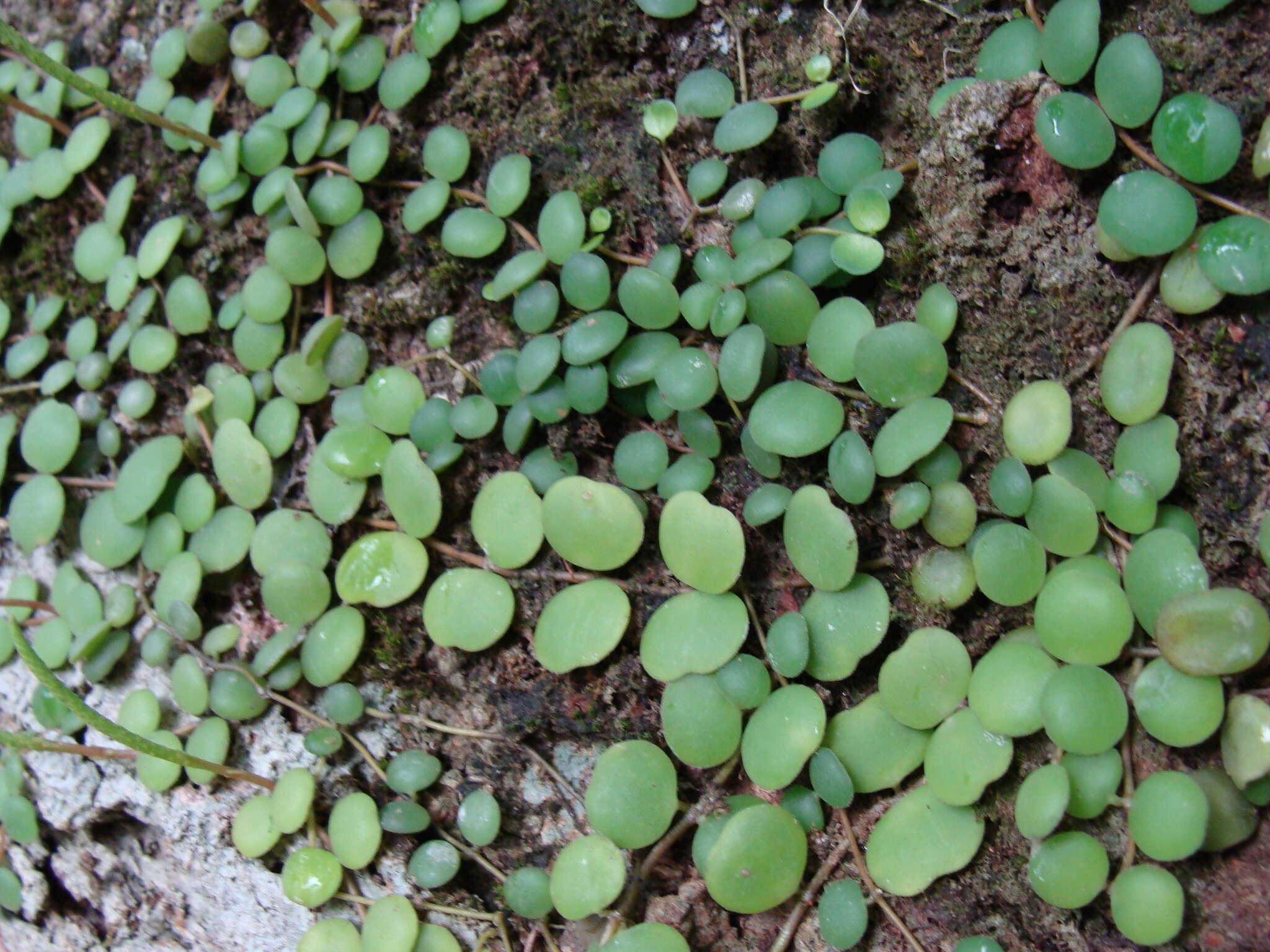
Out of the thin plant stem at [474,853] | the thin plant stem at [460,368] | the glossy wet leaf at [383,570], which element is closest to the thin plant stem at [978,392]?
the thin plant stem at [460,368]

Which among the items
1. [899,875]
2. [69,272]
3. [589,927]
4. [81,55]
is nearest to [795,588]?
[899,875]

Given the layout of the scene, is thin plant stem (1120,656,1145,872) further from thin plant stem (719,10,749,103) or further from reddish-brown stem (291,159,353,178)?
reddish-brown stem (291,159,353,178)

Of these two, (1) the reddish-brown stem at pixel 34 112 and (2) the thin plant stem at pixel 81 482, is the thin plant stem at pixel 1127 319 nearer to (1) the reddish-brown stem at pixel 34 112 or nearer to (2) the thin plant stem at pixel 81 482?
(2) the thin plant stem at pixel 81 482

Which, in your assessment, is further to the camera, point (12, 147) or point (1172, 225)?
point (12, 147)

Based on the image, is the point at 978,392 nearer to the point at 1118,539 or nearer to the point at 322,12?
the point at 1118,539

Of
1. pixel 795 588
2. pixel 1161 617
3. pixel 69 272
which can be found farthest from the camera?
pixel 69 272

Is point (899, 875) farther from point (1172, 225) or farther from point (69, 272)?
point (69, 272)
